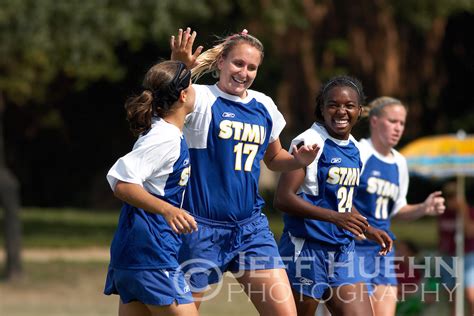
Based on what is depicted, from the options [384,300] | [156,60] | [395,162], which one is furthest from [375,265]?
[156,60]

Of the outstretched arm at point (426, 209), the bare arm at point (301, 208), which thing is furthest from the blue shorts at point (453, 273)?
the bare arm at point (301, 208)

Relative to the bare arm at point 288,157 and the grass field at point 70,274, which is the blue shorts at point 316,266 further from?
the grass field at point 70,274

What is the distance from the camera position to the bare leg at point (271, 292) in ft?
22.4

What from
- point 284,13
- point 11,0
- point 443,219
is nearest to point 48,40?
point 11,0

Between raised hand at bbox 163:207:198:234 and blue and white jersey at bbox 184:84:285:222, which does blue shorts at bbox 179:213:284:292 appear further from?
raised hand at bbox 163:207:198:234

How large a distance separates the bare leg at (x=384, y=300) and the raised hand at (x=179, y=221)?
2984mm

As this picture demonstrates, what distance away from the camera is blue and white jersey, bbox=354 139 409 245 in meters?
8.77

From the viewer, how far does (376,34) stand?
27828 millimetres

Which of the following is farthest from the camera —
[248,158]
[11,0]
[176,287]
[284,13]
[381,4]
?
[381,4]

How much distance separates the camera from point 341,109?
750 centimetres

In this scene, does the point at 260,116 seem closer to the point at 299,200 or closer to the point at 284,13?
the point at 299,200

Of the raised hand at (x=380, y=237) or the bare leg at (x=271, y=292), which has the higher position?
the raised hand at (x=380, y=237)

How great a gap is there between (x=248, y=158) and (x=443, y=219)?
7.49 meters

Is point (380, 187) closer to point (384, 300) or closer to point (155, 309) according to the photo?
point (384, 300)
